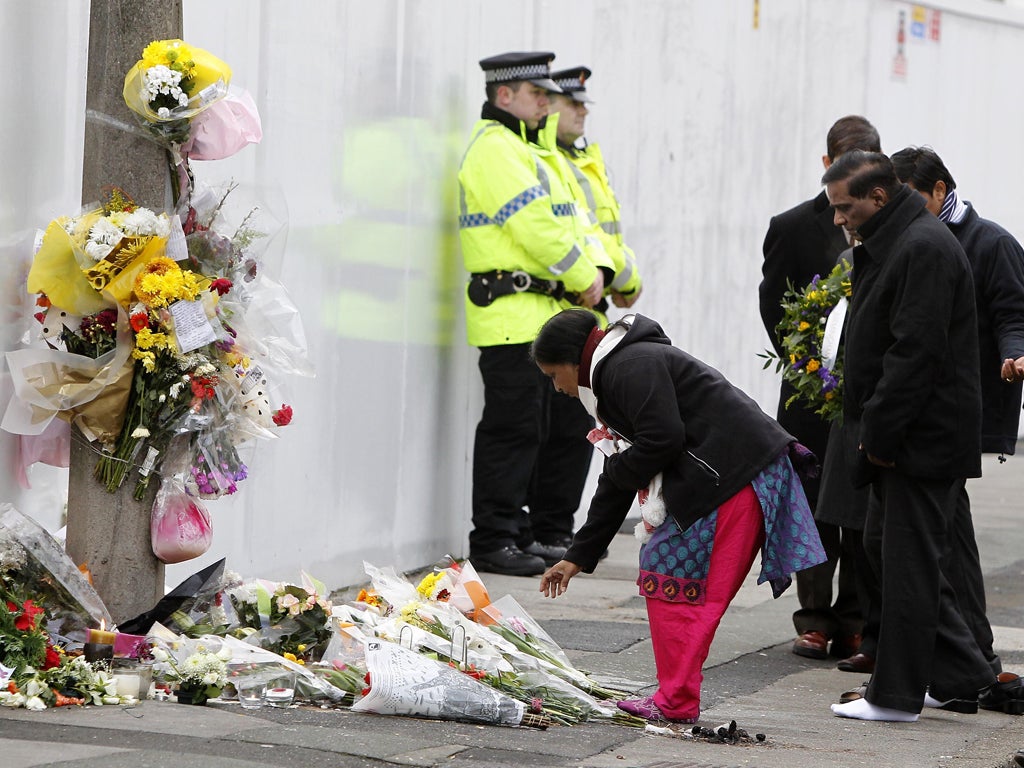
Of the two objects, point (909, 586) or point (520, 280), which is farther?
point (520, 280)

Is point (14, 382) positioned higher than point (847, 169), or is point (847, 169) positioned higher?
point (847, 169)

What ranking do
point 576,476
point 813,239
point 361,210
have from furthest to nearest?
1. point 576,476
2. point 361,210
3. point 813,239

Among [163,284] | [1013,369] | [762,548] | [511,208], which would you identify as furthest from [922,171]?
Answer: [163,284]

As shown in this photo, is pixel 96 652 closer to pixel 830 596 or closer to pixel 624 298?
pixel 830 596

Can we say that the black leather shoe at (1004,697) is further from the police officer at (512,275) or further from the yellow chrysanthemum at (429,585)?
the police officer at (512,275)

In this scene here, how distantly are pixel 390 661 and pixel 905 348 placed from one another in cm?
194

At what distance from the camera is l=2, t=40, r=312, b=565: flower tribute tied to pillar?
5.50m

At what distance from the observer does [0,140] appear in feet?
18.6

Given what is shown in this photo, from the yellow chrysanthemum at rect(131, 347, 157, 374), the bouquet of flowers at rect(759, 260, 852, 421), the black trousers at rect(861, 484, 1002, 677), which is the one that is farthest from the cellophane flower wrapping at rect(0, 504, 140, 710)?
the black trousers at rect(861, 484, 1002, 677)

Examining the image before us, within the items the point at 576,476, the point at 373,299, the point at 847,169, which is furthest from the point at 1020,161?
the point at 847,169

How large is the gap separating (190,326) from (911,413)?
7.69 ft

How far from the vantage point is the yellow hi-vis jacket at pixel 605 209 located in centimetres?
924

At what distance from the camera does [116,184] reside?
18.4ft

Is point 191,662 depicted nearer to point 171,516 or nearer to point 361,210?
point 171,516
